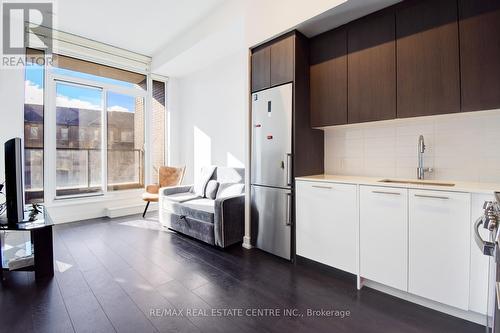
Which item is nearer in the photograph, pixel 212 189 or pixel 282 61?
pixel 282 61

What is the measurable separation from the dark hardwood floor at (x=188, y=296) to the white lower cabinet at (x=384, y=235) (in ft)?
0.65

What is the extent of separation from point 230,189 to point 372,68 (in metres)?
2.17

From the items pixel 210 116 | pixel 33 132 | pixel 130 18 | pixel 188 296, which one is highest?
pixel 130 18

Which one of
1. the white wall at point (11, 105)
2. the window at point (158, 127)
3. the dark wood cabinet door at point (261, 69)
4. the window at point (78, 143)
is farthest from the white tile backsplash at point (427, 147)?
the white wall at point (11, 105)

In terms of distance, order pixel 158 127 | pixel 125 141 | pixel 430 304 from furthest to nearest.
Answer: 1. pixel 158 127
2. pixel 125 141
3. pixel 430 304

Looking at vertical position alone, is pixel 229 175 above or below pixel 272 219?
above

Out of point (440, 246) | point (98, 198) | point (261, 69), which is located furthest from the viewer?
point (98, 198)

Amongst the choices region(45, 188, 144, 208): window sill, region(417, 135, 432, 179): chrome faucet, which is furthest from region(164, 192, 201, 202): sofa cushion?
region(417, 135, 432, 179): chrome faucet

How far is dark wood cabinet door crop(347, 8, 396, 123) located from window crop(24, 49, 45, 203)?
15.7ft

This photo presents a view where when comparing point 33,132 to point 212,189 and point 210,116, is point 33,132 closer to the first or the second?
point 210,116

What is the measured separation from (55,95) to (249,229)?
4102 mm

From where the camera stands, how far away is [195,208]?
309cm

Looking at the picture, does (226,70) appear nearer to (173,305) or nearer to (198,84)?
(198,84)

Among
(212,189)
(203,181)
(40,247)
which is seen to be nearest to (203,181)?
(203,181)
